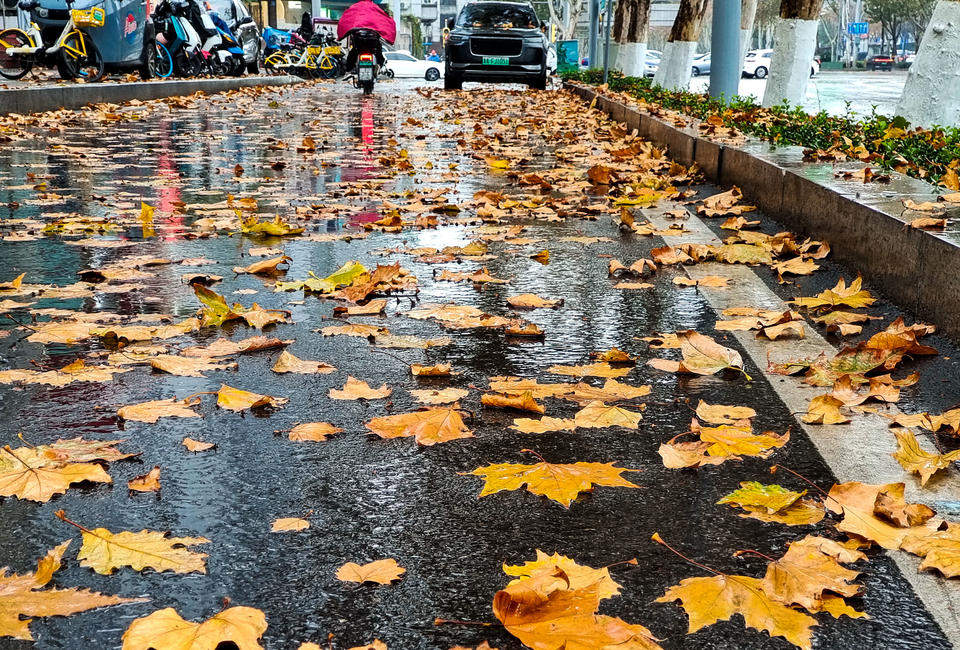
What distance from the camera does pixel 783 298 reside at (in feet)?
14.1

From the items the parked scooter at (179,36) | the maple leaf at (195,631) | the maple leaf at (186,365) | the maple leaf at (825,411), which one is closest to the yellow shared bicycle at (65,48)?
the parked scooter at (179,36)

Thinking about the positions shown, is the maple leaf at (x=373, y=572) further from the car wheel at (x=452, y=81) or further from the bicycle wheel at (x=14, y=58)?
the car wheel at (x=452, y=81)

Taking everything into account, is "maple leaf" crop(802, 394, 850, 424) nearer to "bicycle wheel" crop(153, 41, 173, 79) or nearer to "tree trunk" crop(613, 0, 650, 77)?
"tree trunk" crop(613, 0, 650, 77)

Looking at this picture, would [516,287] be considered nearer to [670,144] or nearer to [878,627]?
[878,627]

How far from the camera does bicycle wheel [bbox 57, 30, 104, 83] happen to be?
1670cm

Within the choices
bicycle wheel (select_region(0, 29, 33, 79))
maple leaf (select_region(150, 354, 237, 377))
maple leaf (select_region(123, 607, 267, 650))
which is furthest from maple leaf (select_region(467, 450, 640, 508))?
bicycle wheel (select_region(0, 29, 33, 79))

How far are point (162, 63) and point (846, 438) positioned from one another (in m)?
20.7

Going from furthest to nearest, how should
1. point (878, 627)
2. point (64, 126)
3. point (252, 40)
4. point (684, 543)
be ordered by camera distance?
point (252, 40) < point (64, 126) < point (684, 543) < point (878, 627)

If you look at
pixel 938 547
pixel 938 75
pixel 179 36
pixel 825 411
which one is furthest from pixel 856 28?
pixel 938 547

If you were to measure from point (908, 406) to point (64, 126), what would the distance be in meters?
11.5

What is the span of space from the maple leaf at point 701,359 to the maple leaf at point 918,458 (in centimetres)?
71

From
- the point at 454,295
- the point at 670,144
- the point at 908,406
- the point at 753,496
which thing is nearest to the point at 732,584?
the point at 753,496

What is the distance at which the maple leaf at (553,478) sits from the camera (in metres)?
2.39

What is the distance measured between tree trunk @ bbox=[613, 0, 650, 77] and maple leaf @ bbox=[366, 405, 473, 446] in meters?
18.1
